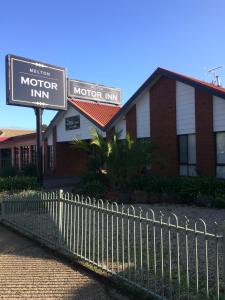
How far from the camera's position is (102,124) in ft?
74.7

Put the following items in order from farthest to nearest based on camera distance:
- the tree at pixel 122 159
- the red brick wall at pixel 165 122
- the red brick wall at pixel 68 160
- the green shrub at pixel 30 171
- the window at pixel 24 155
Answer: the window at pixel 24 155 < the red brick wall at pixel 68 160 < the green shrub at pixel 30 171 < the red brick wall at pixel 165 122 < the tree at pixel 122 159

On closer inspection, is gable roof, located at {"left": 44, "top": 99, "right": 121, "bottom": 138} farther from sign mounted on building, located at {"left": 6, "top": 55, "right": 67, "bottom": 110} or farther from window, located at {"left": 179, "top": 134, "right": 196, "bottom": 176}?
window, located at {"left": 179, "top": 134, "right": 196, "bottom": 176}

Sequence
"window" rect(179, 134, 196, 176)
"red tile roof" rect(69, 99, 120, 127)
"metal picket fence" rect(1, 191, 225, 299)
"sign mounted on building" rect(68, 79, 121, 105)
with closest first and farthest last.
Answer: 1. "metal picket fence" rect(1, 191, 225, 299)
2. "window" rect(179, 134, 196, 176)
3. "red tile roof" rect(69, 99, 120, 127)
4. "sign mounted on building" rect(68, 79, 121, 105)

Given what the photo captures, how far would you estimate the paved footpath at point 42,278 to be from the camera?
5.40 meters

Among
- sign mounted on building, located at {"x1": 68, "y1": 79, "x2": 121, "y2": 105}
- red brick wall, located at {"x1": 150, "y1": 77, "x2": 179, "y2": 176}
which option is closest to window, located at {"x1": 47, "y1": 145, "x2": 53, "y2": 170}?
sign mounted on building, located at {"x1": 68, "y1": 79, "x2": 121, "y2": 105}

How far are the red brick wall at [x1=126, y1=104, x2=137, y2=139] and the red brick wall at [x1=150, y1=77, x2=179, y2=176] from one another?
124 centimetres

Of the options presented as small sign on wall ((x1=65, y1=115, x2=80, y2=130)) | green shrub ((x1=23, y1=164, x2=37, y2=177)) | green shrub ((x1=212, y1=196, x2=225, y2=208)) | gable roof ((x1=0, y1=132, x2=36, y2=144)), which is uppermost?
small sign on wall ((x1=65, y1=115, x2=80, y2=130))

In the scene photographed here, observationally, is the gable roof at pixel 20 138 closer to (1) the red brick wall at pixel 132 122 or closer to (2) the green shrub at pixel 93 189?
(1) the red brick wall at pixel 132 122

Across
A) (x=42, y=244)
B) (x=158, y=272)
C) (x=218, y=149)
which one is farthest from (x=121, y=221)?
(x=218, y=149)

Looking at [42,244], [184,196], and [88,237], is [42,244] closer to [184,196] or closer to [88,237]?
[88,237]

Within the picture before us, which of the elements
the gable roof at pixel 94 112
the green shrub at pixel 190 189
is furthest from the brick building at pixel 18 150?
the green shrub at pixel 190 189

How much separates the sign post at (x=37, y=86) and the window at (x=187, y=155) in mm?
5401

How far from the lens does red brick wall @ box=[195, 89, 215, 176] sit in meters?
15.7

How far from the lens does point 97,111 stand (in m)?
26.0
